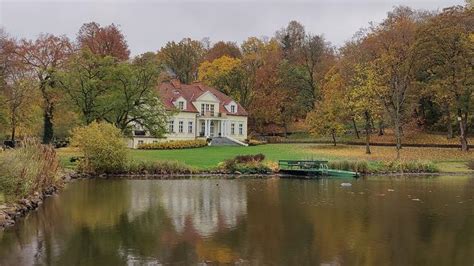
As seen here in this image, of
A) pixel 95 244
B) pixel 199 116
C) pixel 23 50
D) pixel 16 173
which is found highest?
pixel 23 50

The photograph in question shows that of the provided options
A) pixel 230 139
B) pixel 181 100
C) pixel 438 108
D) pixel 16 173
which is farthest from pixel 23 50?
pixel 438 108

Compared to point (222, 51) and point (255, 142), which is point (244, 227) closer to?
point (255, 142)

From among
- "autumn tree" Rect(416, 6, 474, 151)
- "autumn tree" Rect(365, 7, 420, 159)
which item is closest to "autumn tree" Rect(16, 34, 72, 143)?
"autumn tree" Rect(365, 7, 420, 159)

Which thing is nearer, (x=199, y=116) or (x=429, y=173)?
(x=429, y=173)

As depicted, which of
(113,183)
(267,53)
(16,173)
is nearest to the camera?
(16,173)

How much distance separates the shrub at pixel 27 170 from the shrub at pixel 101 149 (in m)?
7.14

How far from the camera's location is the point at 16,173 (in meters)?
18.5

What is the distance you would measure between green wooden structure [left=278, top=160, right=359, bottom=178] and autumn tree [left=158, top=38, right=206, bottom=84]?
43.3m

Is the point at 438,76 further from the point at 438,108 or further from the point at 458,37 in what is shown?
the point at 438,108

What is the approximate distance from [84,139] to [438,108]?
4039cm

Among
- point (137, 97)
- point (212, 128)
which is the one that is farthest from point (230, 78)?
point (137, 97)

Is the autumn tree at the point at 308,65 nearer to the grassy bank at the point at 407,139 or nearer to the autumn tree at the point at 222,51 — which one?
the grassy bank at the point at 407,139

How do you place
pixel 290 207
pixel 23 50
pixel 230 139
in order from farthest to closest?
pixel 230 139 → pixel 23 50 → pixel 290 207

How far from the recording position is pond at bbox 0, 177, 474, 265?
12.0 metres
